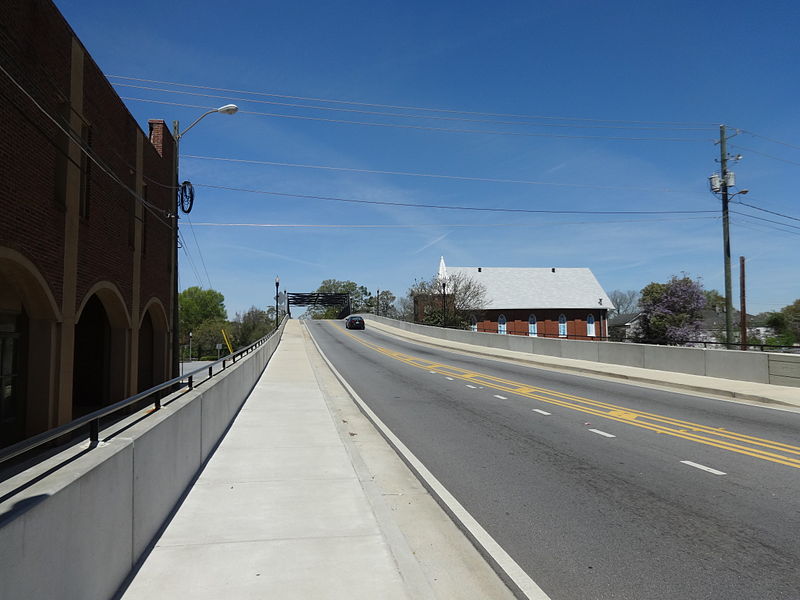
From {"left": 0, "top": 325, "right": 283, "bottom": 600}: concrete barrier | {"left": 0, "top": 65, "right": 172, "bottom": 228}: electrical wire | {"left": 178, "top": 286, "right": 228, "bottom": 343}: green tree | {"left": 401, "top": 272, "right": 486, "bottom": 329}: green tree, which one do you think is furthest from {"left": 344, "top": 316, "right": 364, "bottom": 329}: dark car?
{"left": 178, "top": 286, "right": 228, "bottom": 343}: green tree

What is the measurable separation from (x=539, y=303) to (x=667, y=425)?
62.2 metres

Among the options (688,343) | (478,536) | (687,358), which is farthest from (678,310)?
(478,536)

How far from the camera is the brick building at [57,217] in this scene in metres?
9.65

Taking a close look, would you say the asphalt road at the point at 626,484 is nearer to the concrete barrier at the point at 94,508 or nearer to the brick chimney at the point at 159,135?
the concrete barrier at the point at 94,508

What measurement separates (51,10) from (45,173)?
348cm

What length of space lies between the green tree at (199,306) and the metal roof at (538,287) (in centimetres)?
9090

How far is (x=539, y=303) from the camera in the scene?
70562mm

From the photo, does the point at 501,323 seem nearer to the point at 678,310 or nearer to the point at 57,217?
the point at 678,310

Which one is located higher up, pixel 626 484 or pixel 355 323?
pixel 355 323

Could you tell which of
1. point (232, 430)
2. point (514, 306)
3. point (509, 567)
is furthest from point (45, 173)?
point (514, 306)

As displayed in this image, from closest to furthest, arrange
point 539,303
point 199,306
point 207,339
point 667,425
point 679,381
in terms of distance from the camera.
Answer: point 667,425
point 679,381
point 539,303
point 207,339
point 199,306

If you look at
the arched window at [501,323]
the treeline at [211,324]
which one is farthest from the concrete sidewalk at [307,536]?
the treeline at [211,324]

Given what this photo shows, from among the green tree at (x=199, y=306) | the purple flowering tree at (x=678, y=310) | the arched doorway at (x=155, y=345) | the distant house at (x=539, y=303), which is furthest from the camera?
the green tree at (x=199, y=306)

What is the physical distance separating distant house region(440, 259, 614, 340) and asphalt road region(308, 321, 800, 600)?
183 ft
